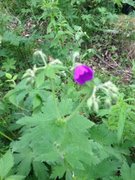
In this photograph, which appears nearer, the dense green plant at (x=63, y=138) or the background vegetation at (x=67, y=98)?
the dense green plant at (x=63, y=138)

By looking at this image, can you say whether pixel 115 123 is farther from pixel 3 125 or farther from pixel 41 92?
pixel 3 125

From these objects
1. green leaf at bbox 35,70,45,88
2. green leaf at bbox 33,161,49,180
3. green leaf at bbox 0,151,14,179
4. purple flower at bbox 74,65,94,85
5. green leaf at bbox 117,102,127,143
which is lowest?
green leaf at bbox 33,161,49,180

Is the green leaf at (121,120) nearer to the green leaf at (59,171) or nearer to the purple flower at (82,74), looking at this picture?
the green leaf at (59,171)

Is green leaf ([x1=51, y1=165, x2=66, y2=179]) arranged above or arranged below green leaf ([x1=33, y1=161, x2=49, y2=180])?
above

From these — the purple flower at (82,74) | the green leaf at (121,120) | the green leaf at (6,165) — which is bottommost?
the green leaf at (6,165)

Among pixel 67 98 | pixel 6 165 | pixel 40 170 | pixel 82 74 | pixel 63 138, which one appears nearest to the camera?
pixel 82 74

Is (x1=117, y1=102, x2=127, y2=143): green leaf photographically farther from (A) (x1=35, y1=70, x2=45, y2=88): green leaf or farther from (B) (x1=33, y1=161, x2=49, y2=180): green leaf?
(A) (x1=35, y1=70, x2=45, y2=88): green leaf

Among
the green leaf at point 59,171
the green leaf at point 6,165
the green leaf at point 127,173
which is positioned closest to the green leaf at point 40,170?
the green leaf at point 59,171

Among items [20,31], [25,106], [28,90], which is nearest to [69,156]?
[28,90]

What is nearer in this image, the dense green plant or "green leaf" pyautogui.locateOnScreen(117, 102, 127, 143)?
the dense green plant

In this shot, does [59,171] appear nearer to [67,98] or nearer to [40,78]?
[67,98]

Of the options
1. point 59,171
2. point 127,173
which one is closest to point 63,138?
point 59,171

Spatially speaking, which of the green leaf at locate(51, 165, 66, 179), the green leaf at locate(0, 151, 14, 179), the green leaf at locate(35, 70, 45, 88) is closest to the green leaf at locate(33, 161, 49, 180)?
the green leaf at locate(51, 165, 66, 179)

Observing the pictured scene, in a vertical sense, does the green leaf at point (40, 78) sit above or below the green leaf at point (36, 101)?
above
